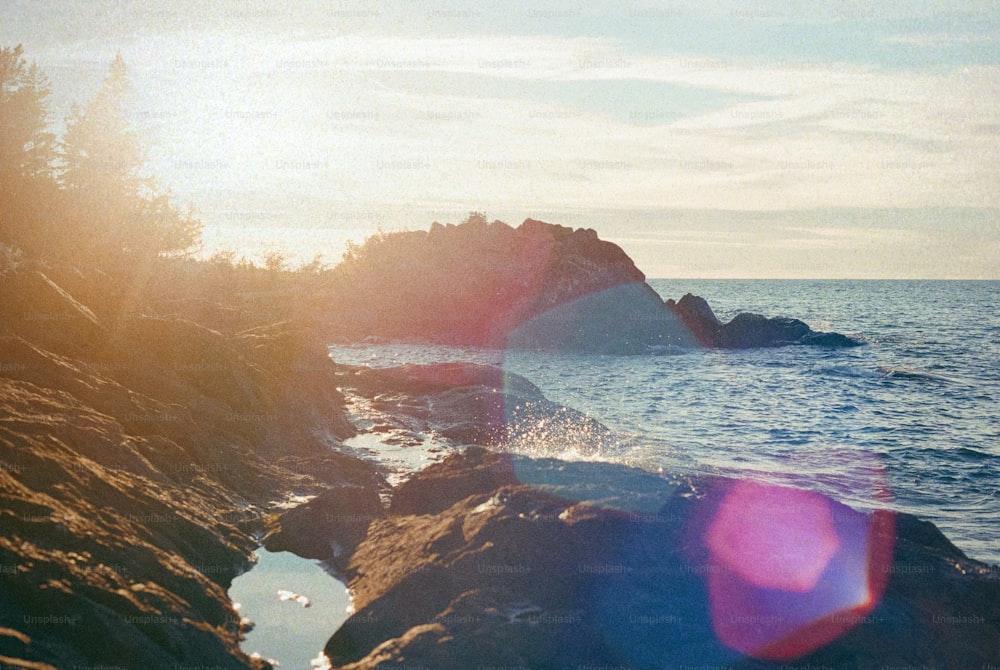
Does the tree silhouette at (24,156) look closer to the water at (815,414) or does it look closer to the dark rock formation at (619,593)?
the water at (815,414)

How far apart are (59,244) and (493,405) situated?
29.6 metres

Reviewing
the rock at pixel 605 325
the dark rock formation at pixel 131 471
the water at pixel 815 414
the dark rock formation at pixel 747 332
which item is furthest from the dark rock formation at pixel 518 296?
the dark rock formation at pixel 131 471

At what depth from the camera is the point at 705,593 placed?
7512 mm

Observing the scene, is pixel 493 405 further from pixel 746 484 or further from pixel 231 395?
pixel 746 484

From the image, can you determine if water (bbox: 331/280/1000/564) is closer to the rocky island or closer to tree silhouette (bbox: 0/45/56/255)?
the rocky island

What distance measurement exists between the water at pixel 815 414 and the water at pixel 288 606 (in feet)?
29.9

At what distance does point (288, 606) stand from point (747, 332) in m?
51.4

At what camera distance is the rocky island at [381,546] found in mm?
6625

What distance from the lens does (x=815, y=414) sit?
29.1 m

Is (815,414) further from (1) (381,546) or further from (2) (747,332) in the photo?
(2) (747,332)

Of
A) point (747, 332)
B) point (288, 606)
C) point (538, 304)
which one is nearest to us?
point (288, 606)

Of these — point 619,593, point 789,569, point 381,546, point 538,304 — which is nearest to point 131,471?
point 381,546

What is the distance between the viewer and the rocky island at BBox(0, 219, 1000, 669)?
6625 millimetres

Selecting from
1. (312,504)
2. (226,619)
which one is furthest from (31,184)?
(226,619)
